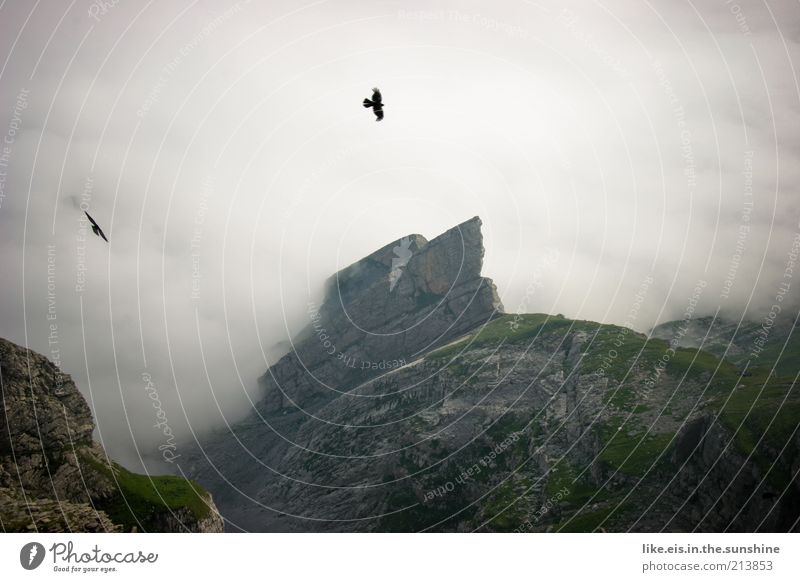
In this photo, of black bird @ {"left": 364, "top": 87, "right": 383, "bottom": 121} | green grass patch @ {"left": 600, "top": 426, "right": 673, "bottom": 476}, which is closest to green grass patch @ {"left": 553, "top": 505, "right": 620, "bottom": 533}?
green grass patch @ {"left": 600, "top": 426, "right": 673, "bottom": 476}

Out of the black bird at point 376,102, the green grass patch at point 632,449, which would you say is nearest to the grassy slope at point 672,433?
the green grass patch at point 632,449

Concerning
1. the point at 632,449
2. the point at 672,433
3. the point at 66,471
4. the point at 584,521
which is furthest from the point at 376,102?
the point at 672,433

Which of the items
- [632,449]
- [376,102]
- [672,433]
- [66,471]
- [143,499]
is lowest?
[632,449]

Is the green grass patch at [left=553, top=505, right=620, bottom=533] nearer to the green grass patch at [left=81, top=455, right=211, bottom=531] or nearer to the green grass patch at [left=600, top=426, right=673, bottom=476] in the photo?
the green grass patch at [left=600, top=426, right=673, bottom=476]

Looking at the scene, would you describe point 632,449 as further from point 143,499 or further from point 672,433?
point 143,499

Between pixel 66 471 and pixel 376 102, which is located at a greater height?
pixel 376 102

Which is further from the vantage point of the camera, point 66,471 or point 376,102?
point 66,471

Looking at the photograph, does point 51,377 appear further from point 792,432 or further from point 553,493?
point 792,432
